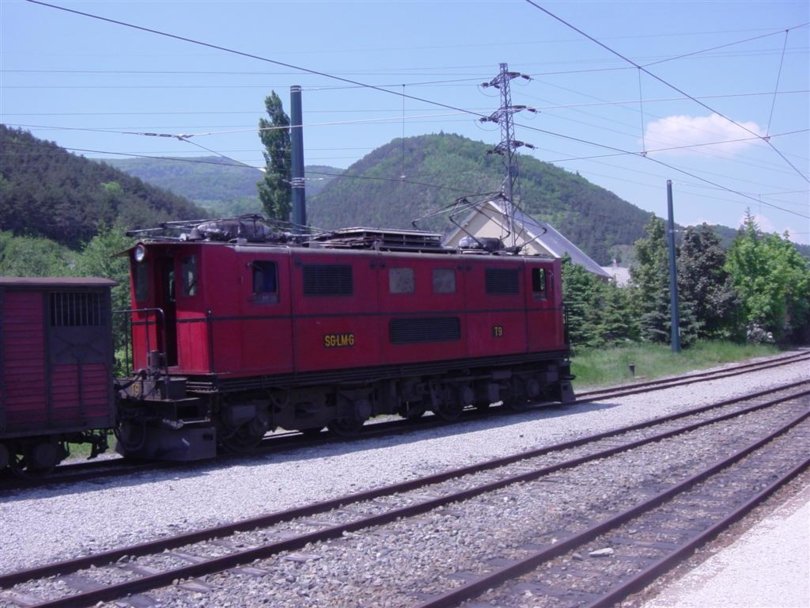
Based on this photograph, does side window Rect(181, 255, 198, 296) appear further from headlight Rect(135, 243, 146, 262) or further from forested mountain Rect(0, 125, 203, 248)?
forested mountain Rect(0, 125, 203, 248)

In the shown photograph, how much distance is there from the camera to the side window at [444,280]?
17297 mm

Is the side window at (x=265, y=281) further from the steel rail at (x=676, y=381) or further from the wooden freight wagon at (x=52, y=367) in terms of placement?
the steel rail at (x=676, y=381)

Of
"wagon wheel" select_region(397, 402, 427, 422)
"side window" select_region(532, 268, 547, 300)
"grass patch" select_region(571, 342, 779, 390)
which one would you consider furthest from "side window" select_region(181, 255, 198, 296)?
"grass patch" select_region(571, 342, 779, 390)

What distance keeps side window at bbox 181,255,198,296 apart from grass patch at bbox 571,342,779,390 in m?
15.7

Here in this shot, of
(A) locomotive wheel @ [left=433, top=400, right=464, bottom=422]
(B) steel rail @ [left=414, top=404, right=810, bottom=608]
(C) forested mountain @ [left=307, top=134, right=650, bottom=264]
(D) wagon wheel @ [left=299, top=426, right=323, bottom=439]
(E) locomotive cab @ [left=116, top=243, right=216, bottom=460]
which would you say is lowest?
(B) steel rail @ [left=414, top=404, right=810, bottom=608]

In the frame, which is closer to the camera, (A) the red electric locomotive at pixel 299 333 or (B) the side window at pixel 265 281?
(A) the red electric locomotive at pixel 299 333

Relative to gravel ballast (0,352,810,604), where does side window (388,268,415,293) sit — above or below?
above

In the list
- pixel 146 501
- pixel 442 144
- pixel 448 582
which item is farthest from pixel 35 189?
pixel 442 144

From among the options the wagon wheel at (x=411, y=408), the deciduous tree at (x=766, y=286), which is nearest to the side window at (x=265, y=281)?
the wagon wheel at (x=411, y=408)

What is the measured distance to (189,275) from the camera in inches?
537

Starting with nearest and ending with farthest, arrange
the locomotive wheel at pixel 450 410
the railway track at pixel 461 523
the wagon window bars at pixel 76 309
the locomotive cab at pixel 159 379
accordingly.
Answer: the railway track at pixel 461 523
the wagon window bars at pixel 76 309
the locomotive cab at pixel 159 379
the locomotive wheel at pixel 450 410

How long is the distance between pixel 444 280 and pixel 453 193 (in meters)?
119

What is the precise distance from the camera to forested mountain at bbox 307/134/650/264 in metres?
132

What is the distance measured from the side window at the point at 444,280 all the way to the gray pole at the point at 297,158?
4.76 m
